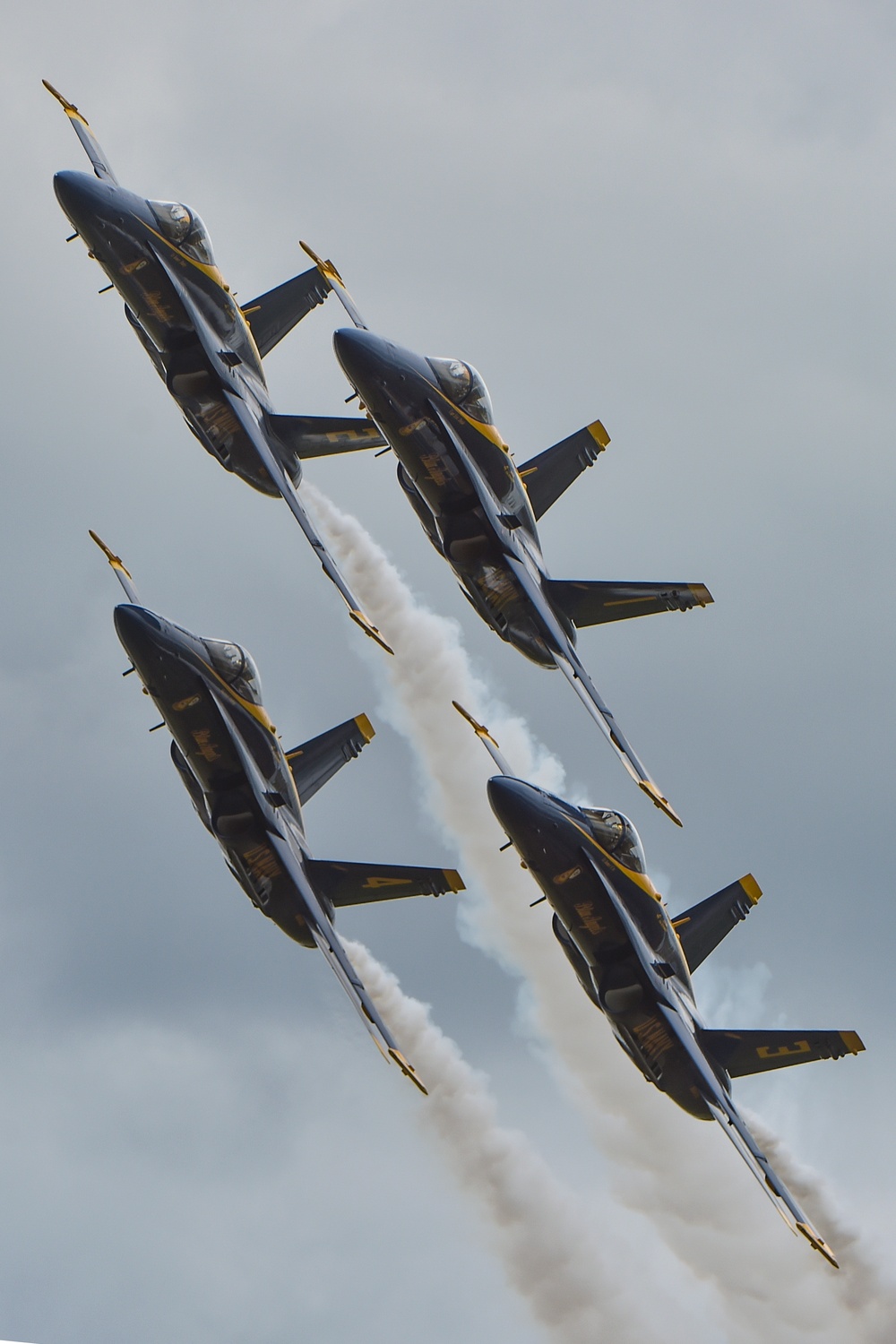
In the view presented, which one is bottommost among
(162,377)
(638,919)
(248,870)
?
(638,919)

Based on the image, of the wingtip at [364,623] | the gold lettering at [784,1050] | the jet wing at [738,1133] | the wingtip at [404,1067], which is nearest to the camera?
the wingtip at [404,1067]

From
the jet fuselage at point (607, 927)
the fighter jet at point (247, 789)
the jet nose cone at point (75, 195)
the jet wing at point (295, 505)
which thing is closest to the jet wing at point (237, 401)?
the jet wing at point (295, 505)

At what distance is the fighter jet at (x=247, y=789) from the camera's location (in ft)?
153

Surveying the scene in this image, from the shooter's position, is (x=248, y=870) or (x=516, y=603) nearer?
(x=248, y=870)

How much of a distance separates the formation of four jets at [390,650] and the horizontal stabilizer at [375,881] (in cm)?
5

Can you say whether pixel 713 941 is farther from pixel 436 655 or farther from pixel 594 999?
pixel 436 655

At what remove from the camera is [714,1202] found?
5412cm

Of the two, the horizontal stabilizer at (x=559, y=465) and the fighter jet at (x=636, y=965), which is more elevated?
the horizontal stabilizer at (x=559, y=465)

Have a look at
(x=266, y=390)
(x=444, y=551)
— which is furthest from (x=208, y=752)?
(x=266, y=390)

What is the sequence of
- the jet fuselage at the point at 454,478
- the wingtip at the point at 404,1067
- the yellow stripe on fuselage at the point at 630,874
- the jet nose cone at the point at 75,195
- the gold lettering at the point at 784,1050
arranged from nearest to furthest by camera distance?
the wingtip at the point at 404,1067, the yellow stripe on fuselage at the point at 630,874, the gold lettering at the point at 784,1050, the jet nose cone at the point at 75,195, the jet fuselage at the point at 454,478

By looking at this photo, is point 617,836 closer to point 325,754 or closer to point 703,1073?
point 703,1073

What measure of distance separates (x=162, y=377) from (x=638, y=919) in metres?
18.1

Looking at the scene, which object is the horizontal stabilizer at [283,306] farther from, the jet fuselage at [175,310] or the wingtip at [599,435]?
the wingtip at [599,435]

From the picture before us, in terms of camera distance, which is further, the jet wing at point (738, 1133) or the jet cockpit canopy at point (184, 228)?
the jet cockpit canopy at point (184, 228)
